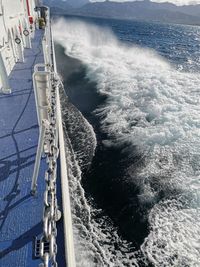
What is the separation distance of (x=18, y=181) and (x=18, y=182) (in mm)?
32

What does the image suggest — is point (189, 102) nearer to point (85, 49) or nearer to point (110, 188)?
point (110, 188)

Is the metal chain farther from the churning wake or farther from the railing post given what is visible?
the railing post

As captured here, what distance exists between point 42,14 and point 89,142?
20.9m

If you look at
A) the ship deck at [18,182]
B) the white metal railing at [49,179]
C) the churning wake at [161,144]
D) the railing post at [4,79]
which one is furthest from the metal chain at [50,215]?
the railing post at [4,79]

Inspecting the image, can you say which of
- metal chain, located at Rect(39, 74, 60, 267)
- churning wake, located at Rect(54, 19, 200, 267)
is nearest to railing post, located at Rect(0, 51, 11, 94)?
churning wake, located at Rect(54, 19, 200, 267)

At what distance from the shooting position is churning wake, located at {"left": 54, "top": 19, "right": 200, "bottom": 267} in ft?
19.0

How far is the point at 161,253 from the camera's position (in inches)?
217

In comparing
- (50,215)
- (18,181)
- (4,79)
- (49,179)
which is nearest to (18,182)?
(18,181)

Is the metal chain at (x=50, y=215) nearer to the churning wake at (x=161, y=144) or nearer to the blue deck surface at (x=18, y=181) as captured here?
the blue deck surface at (x=18, y=181)

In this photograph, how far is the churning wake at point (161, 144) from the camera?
578 cm

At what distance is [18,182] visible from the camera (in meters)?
5.02

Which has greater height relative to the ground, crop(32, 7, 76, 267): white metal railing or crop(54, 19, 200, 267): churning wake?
crop(32, 7, 76, 267): white metal railing

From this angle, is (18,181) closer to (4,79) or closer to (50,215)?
(50,215)

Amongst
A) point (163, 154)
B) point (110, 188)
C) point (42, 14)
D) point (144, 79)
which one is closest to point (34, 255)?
point (110, 188)
